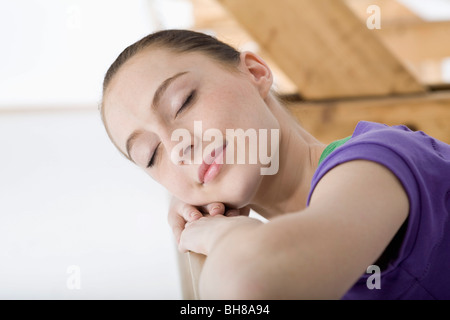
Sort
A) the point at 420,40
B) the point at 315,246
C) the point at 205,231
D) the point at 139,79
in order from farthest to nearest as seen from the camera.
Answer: the point at 420,40 → the point at 139,79 → the point at 205,231 → the point at 315,246

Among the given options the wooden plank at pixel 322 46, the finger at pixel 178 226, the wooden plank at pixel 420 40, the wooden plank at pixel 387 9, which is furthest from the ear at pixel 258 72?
the wooden plank at pixel 387 9

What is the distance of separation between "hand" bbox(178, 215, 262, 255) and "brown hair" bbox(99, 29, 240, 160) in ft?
0.99

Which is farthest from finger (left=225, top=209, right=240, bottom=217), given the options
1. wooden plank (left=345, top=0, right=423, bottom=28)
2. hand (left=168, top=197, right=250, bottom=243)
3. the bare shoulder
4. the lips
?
wooden plank (left=345, top=0, right=423, bottom=28)

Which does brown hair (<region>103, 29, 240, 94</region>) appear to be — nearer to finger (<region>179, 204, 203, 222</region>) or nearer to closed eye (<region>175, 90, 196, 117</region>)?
closed eye (<region>175, 90, 196, 117</region>)

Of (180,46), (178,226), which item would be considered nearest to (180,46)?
(180,46)

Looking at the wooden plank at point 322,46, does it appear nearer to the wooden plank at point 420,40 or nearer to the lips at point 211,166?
the lips at point 211,166

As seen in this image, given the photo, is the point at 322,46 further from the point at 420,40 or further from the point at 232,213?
the point at 420,40

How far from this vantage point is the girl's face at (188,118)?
0.94 m

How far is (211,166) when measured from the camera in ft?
3.08

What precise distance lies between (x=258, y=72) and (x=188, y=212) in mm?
299

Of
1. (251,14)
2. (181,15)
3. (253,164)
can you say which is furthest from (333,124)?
(181,15)

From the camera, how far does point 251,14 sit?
6.81ft

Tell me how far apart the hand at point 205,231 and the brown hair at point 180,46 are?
0.30 metres
